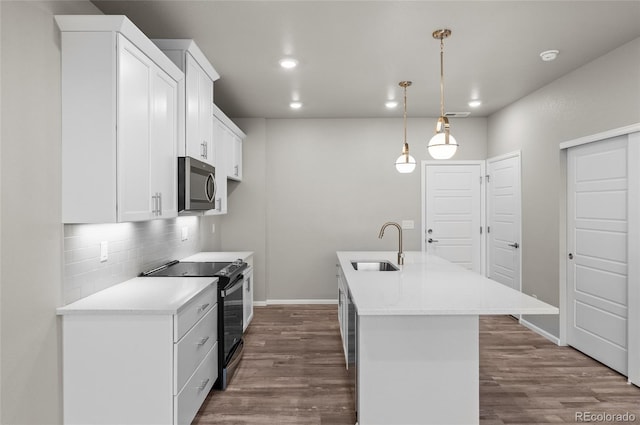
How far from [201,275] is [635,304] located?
11.0ft

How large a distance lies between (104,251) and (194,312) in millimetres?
722

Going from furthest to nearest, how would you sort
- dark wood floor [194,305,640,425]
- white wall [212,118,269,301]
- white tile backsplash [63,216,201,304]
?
white wall [212,118,269,301] → dark wood floor [194,305,640,425] → white tile backsplash [63,216,201,304]

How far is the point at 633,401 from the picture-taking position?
8.92 feet

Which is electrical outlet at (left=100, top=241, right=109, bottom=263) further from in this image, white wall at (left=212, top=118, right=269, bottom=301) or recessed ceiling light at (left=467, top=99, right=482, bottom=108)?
recessed ceiling light at (left=467, top=99, right=482, bottom=108)

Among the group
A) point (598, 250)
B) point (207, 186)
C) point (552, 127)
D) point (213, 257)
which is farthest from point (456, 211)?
point (207, 186)

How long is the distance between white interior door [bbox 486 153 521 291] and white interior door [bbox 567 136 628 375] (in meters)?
0.93

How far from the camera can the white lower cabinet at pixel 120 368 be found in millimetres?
2008

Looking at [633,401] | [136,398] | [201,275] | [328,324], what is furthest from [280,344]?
[633,401]

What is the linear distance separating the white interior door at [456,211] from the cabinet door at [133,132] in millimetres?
4103

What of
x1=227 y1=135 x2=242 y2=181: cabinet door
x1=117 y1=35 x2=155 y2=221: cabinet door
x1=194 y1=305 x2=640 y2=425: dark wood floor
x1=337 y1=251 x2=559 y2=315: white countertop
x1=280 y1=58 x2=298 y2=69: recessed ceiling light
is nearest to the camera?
x1=337 y1=251 x2=559 y2=315: white countertop

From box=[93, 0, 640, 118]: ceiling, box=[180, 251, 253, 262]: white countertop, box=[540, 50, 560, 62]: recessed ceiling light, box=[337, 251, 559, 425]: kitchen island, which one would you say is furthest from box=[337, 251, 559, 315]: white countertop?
box=[540, 50, 560, 62]: recessed ceiling light

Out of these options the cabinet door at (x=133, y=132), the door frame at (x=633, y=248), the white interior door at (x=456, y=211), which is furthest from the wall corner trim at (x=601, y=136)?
the cabinet door at (x=133, y=132)

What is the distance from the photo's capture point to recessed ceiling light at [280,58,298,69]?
3260mm

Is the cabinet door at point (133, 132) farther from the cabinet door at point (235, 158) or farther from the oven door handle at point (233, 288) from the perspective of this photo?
the cabinet door at point (235, 158)
